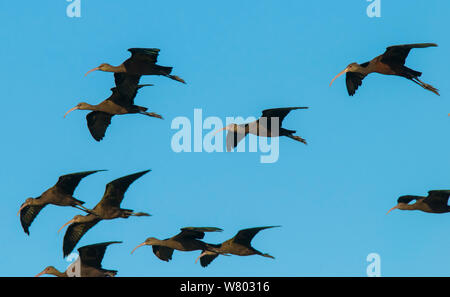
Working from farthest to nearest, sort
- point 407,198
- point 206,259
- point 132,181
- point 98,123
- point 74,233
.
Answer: point 206,259 < point 98,123 < point 74,233 < point 407,198 < point 132,181

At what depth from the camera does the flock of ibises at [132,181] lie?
101 ft

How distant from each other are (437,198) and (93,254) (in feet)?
34.3

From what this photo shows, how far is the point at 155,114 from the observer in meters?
32.9

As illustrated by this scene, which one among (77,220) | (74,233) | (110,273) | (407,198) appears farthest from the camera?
(74,233)

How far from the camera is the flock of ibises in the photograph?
30.8 meters

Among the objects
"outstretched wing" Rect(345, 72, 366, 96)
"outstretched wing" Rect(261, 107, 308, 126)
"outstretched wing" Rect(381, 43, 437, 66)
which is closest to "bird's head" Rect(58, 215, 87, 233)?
"outstretched wing" Rect(261, 107, 308, 126)

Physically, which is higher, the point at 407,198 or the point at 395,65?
the point at 395,65

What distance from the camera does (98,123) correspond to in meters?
34.1

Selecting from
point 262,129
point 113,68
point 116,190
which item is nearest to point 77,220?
point 116,190

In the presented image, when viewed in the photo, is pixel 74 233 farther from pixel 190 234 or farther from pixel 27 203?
pixel 190 234

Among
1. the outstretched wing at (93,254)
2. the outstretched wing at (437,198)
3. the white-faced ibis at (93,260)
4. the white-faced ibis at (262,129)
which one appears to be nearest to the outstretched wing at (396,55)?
the white-faced ibis at (262,129)
